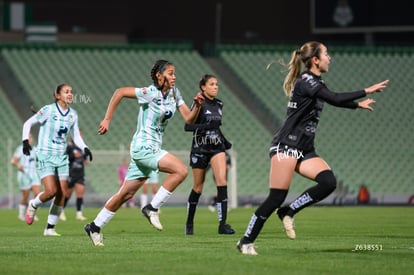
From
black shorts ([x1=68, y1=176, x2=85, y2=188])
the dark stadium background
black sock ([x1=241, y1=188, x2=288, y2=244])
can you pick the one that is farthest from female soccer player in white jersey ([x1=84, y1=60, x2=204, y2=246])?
the dark stadium background

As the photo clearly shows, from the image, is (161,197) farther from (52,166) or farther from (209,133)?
(52,166)

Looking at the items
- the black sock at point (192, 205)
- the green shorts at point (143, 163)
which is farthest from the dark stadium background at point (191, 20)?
the green shorts at point (143, 163)

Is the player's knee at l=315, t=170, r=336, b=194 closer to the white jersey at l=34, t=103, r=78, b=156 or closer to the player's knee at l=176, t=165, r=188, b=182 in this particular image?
the player's knee at l=176, t=165, r=188, b=182

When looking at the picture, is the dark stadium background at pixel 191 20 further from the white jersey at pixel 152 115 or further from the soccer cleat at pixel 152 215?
the white jersey at pixel 152 115

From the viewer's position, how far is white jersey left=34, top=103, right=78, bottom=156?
1528 cm

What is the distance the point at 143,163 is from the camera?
11.6 meters

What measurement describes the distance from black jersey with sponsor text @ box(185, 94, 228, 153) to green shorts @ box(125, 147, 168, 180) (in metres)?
3.07

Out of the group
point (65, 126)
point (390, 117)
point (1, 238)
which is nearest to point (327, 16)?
point (390, 117)

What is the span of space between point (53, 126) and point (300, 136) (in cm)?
621

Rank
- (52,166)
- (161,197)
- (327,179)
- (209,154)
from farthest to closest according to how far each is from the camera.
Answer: (52,166) → (209,154) → (161,197) → (327,179)

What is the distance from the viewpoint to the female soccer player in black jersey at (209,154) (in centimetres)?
1478

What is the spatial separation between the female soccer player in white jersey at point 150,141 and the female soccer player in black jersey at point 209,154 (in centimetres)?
255

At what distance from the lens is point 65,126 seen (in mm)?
15391

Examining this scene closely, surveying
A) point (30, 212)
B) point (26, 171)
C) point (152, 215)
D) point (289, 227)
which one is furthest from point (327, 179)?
point (26, 171)
